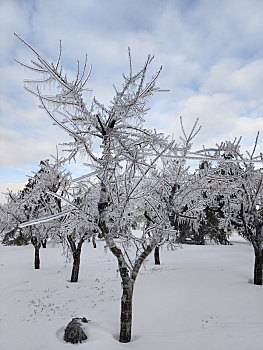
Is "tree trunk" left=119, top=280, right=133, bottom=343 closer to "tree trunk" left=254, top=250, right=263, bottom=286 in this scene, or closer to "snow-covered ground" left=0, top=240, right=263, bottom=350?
"snow-covered ground" left=0, top=240, right=263, bottom=350

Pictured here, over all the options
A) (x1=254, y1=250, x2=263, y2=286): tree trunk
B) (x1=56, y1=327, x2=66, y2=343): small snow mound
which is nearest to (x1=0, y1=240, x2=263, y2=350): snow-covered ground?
(x1=56, y1=327, x2=66, y2=343): small snow mound

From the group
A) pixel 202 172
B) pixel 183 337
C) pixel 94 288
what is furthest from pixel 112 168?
pixel 94 288

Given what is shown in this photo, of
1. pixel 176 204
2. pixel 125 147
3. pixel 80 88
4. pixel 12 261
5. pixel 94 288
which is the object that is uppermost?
pixel 80 88

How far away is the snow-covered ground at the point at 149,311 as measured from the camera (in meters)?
5.26

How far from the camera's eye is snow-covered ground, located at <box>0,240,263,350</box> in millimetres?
5258

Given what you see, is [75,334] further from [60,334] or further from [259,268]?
[259,268]

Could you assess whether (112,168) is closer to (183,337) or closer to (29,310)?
(183,337)

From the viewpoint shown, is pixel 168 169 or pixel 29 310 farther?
pixel 29 310

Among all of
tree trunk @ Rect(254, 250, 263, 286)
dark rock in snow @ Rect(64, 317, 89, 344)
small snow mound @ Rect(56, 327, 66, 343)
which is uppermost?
tree trunk @ Rect(254, 250, 263, 286)

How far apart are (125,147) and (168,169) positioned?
3.99 metres

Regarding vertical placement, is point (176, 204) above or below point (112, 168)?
below

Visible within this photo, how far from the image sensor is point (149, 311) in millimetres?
7047

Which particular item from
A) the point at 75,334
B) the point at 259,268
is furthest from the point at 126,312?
the point at 259,268

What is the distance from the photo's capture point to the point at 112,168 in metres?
4.37
